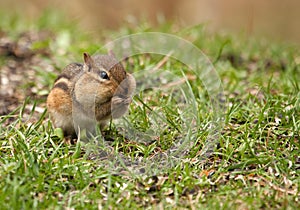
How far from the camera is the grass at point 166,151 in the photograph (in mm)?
3656

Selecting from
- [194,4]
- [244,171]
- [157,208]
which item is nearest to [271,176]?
[244,171]

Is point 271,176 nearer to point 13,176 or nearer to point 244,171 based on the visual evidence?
point 244,171

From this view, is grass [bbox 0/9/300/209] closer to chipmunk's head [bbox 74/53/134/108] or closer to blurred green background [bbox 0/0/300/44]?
chipmunk's head [bbox 74/53/134/108]

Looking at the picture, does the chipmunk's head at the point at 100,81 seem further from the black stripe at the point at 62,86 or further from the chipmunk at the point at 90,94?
the black stripe at the point at 62,86

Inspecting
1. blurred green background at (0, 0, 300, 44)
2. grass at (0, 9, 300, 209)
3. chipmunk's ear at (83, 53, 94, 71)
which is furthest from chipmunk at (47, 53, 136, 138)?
blurred green background at (0, 0, 300, 44)

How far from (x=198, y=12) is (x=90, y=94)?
6911mm

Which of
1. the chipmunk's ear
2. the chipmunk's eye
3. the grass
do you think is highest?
the chipmunk's ear

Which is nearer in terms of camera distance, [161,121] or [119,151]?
[119,151]

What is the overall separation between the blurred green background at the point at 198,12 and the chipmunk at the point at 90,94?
16.9 feet

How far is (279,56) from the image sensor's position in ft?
21.1

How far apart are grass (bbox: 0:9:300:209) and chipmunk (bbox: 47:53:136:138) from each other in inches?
6.6

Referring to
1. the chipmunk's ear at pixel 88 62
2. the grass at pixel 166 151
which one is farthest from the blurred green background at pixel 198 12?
the chipmunk's ear at pixel 88 62

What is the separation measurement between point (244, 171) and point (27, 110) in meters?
2.27

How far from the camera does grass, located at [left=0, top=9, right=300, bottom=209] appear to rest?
3656mm
